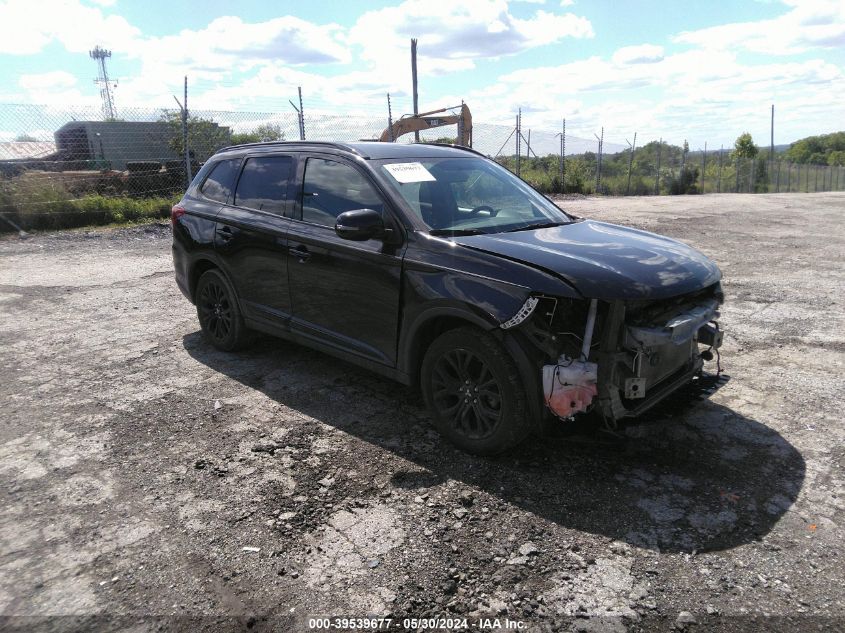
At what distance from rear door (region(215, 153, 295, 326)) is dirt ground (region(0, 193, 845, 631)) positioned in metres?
0.62

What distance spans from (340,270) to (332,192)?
1.94 ft

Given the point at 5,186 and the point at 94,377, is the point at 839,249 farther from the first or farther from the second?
the point at 5,186

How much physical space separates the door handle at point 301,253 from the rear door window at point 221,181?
1.19 metres

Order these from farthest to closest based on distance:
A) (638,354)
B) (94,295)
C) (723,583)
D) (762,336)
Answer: (94,295)
(762,336)
(638,354)
(723,583)

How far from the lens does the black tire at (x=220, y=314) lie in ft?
17.3

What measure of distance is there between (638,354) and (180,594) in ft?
7.96

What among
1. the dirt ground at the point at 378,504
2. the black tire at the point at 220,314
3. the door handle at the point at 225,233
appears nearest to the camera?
the dirt ground at the point at 378,504

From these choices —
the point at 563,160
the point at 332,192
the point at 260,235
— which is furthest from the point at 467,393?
the point at 563,160

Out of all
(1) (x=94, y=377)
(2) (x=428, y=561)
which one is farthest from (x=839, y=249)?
(1) (x=94, y=377)

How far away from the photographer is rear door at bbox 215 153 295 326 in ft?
15.4

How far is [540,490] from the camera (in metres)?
3.31

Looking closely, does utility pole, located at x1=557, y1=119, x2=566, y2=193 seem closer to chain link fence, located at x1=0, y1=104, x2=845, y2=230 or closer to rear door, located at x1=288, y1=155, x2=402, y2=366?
chain link fence, located at x1=0, y1=104, x2=845, y2=230

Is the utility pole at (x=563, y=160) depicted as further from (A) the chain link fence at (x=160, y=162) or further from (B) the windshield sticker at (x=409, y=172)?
(B) the windshield sticker at (x=409, y=172)

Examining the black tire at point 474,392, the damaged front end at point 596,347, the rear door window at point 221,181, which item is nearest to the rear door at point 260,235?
the rear door window at point 221,181
